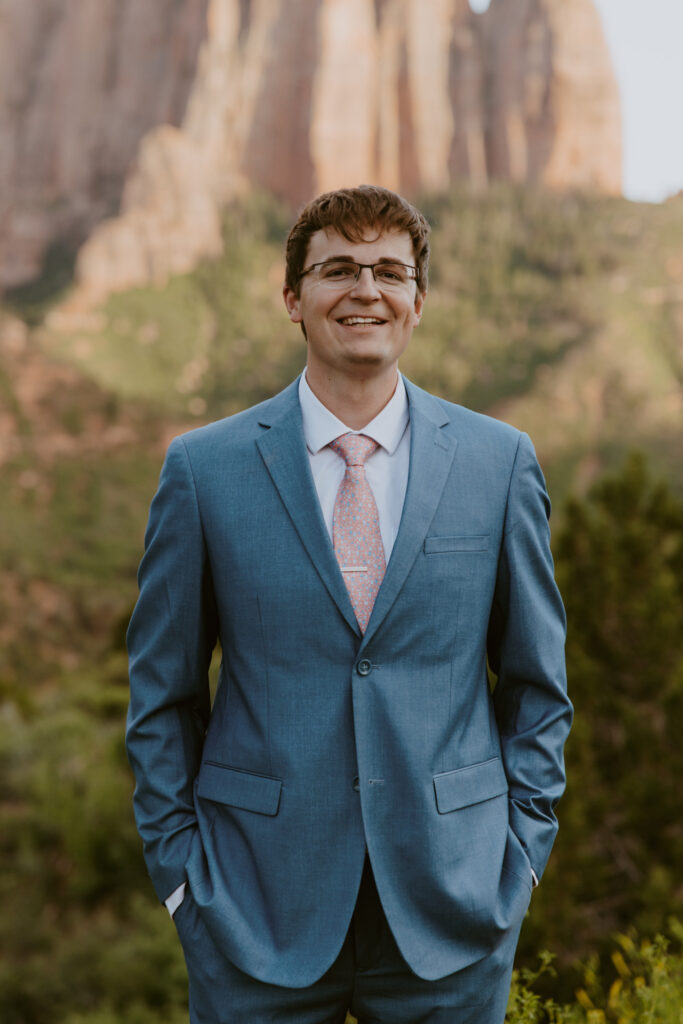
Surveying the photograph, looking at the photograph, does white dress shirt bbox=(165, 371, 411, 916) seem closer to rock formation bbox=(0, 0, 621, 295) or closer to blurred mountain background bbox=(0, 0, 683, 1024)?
blurred mountain background bbox=(0, 0, 683, 1024)

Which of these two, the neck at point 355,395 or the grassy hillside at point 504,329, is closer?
the neck at point 355,395

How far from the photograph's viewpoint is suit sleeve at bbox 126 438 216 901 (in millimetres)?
1956

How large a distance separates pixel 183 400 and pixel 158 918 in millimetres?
50509

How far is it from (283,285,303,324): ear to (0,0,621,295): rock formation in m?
69.7

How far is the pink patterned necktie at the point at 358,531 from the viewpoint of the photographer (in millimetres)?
1902

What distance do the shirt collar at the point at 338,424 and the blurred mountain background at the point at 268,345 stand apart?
156 cm

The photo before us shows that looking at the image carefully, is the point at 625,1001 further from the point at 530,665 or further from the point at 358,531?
the point at 358,531

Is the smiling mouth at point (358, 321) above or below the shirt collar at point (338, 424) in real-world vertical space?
above

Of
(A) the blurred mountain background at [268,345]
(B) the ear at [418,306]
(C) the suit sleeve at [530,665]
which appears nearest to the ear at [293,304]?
(B) the ear at [418,306]

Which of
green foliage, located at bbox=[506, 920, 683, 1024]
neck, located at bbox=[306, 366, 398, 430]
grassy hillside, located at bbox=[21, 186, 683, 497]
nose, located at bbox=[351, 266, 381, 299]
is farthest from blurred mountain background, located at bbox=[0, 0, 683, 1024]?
nose, located at bbox=[351, 266, 381, 299]

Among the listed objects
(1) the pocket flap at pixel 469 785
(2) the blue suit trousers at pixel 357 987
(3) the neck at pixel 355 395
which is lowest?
(2) the blue suit trousers at pixel 357 987

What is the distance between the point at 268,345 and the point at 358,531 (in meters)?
61.2

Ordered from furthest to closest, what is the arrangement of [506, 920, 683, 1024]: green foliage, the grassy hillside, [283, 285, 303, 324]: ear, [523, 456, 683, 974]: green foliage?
the grassy hillside, [523, 456, 683, 974]: green foliage, [506, 920, 683, 1024]: green foliage, [283, 285, 303, 324]: ear

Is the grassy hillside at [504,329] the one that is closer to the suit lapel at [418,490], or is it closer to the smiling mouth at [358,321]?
the suit lapel at [418,490]
